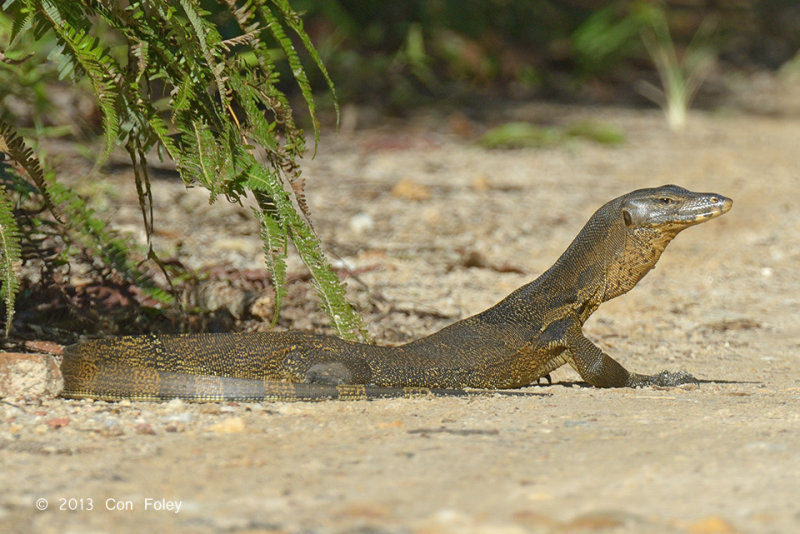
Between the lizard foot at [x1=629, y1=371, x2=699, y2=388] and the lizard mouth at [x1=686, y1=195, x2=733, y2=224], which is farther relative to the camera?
the lizard mouth at [x1=686, y1=195, x2=733, y2=224]

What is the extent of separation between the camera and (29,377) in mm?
3592

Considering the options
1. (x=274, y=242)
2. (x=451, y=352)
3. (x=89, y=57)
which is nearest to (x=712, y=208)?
(x=451, y=352)

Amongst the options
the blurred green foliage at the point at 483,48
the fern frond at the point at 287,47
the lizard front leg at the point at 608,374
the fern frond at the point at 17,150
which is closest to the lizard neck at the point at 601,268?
the lizard front leg at the point at 608,374

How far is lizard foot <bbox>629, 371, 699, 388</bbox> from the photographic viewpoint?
4039 millimetres

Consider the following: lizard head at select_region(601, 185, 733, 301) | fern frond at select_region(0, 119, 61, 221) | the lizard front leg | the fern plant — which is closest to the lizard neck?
lizard head at select_region(601, 185, 733, 301)

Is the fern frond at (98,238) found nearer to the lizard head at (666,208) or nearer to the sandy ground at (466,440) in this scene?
the sandy ground at (466,440)

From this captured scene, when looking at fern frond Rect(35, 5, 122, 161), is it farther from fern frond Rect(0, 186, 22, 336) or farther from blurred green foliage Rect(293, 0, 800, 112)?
blurred green foliage Rect(293, 0, 800, 112)

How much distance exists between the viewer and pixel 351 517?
230 centimetres

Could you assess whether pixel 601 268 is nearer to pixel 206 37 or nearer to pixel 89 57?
pixel 206 37

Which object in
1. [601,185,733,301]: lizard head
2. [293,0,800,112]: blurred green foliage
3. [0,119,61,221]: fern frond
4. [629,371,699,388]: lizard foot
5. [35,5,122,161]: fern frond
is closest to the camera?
[35,5,122,161]: fern frond

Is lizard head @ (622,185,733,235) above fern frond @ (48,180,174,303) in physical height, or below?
above

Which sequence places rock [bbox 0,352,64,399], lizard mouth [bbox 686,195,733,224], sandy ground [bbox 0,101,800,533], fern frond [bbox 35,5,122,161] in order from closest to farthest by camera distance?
sandy ground [bbox 0,101,800,533]
fern frond [bbox 35,5,122,161]
rock [bbox 0,352,64,399]
lizard mouth [bbox 686,195,733,224]

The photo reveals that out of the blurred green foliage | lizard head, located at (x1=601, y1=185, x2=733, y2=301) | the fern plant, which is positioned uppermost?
→ the blurred green foliage

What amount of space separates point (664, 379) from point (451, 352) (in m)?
0.84
